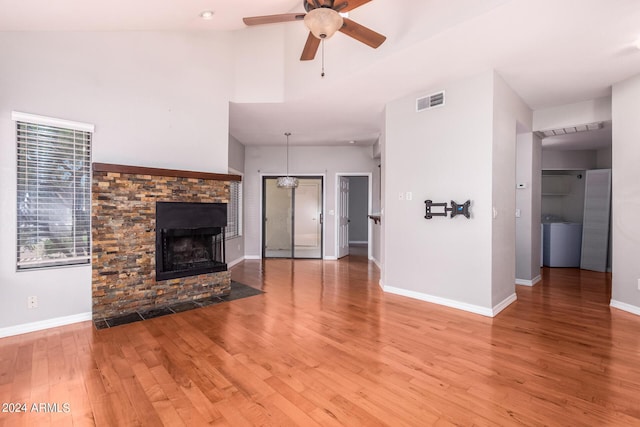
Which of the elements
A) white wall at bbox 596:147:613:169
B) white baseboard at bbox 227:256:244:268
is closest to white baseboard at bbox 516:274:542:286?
white wall at bbox 596:147:613:169

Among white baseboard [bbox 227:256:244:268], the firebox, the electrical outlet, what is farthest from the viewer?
white baseboard [bbox 227:256:244:268]

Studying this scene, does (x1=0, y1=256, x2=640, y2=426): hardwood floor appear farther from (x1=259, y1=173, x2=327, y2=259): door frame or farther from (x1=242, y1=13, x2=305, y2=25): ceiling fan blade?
(x1=259, y1=173, x2=327, y2=259): door frame

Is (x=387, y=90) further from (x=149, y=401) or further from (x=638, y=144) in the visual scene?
(x=149, y=401)

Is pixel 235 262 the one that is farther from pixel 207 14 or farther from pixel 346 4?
pixel 346 4

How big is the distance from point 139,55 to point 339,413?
406 cm

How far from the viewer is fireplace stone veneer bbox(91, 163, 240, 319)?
3.32 meters

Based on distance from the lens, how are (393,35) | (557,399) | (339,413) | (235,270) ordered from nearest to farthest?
1. (339,413)
2. (557,399)
3. (393,35)
4. (235,270)

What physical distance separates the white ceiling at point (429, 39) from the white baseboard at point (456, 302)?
2.54m

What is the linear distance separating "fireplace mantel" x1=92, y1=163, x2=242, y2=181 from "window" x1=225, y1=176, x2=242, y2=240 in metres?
2.37

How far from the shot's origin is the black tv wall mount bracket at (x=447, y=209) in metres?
3.60

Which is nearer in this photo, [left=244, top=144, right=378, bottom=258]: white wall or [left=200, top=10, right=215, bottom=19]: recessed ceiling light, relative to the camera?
[left=200, top=10, right=215, bottom=19]: recessed ceiling light

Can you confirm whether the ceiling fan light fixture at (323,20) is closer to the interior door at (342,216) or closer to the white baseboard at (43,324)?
the white baseboard at (43,324)

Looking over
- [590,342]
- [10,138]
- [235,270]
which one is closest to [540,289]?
[590,342]

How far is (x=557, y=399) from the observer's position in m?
1.98
